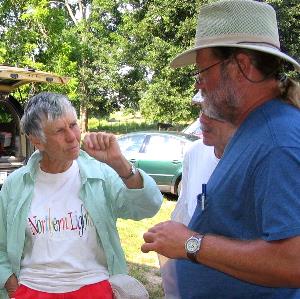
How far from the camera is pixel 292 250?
48.3 inches

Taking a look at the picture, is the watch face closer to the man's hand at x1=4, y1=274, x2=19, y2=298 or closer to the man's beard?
the man's beard

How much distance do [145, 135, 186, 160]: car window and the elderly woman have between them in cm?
648

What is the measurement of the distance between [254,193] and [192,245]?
0.25 m

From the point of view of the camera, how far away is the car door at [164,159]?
902 centimetres

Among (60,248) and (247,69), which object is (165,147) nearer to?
(60,248)

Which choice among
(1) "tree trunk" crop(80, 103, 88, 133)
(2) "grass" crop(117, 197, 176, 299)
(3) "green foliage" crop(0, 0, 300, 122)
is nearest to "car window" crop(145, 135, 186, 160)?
(2) "grass" crop(117, 197, 176, 299)

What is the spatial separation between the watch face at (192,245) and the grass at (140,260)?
11.2 feet

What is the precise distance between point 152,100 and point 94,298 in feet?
54.2

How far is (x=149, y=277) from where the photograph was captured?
5.09 metres

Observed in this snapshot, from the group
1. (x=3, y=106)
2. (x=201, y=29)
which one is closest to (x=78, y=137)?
(x=201, y=29)

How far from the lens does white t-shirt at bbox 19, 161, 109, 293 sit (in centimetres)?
240

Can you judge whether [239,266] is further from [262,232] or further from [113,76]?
[113,76]

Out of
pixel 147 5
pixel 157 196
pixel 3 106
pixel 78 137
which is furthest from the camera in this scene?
pixel 147 5

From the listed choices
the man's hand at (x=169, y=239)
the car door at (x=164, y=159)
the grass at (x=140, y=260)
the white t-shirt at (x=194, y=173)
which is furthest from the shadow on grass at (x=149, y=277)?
the car door at (x=164, y=159)
